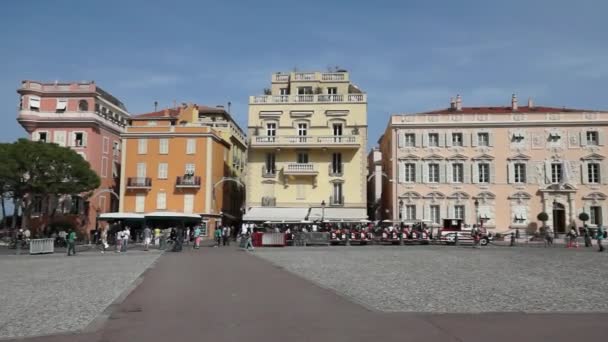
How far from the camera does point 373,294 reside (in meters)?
13.1

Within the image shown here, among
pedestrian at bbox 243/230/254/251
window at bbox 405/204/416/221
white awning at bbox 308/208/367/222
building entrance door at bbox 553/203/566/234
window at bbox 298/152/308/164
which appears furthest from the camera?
window at bbox 298/152/308/164

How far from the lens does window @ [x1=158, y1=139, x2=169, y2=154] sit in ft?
179

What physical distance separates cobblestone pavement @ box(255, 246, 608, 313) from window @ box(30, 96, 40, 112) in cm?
4155

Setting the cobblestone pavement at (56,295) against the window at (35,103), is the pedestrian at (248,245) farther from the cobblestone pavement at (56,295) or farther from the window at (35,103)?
the window at (35,103)

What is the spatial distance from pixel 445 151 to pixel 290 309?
141 feet

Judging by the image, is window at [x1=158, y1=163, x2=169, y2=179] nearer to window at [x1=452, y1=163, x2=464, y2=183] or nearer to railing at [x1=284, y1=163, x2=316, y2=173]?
railing at [x1=284, y1=163, x2=316, y2=173]

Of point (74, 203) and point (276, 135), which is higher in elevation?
point (276, 135)

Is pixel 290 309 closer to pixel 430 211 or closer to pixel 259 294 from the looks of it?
pixel 259 294

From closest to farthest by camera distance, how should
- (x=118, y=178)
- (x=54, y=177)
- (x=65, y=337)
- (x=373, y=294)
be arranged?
(x=65, y=337) → (x=373, y=294) → (x=54, y=177) → (x=118, y=178)

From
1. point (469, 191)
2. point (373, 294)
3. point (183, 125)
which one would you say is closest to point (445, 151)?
point (469, 191)

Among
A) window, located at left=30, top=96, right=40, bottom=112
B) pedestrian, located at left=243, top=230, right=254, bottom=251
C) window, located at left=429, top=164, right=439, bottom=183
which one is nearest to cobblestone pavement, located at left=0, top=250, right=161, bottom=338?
pedestrian, located at left=243, top=230, right=254, bottom=251

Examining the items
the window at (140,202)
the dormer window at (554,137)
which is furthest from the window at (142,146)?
the dormer window at (554,137)

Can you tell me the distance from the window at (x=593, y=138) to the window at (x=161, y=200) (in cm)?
3793

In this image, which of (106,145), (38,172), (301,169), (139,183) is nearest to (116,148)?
(106,145)
